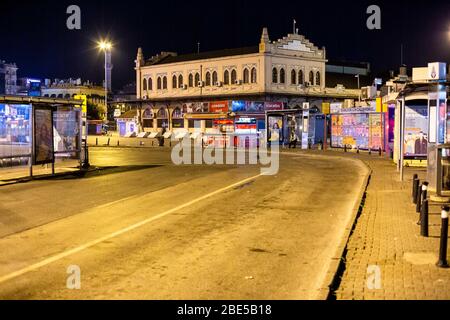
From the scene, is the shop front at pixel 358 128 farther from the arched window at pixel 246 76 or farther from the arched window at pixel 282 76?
the arched window at pixel 246 76

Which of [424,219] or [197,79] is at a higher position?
[197,79]

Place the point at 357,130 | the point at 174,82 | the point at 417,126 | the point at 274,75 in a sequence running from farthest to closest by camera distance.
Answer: the point at 174,82, the point at 274,75, the point at 357,130, the point at 417,126

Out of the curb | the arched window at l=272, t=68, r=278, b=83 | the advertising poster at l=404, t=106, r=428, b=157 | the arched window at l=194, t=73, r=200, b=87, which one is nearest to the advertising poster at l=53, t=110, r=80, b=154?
the advertising poster at l=404, t=106, r=428, b=157

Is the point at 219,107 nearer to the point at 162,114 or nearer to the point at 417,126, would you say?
the point at 162,114

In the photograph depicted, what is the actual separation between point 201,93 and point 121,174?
4332cm

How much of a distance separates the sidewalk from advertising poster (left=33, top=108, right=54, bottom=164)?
13189mm

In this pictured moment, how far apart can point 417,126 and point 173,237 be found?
1678cm

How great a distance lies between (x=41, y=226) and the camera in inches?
492

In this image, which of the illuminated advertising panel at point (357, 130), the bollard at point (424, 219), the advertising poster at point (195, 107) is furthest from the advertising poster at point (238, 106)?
the bollard at point (424, 219)

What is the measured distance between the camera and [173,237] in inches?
440

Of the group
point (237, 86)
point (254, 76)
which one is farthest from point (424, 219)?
point (237, 86)

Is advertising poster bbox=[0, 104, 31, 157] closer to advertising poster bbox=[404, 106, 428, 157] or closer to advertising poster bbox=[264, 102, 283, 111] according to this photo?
advertising poster bbox=[404, 106, 428, 157]

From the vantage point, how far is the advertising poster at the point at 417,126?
2481 centimetres
